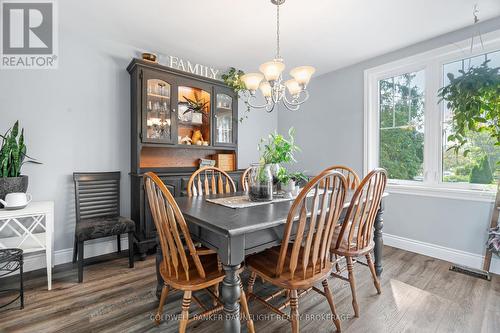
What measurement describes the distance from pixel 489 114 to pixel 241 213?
2.51m

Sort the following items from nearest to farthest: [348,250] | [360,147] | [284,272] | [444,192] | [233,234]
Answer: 1. [233,234]
2. [284,272]
3. [348,250]
4. [444,192]
5. [360,147]

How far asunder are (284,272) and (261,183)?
0.64 meters

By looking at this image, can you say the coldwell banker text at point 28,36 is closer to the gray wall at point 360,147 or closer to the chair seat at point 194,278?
the chair seat at point 194,278

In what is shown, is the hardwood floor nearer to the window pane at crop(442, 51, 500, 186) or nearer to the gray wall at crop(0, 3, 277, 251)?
the gray wall at crop(0, 3, 277, 251)

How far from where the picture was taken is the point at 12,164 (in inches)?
83.3

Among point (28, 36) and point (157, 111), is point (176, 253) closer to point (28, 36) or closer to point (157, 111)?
point (157, 111)

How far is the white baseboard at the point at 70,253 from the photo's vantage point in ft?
7.89

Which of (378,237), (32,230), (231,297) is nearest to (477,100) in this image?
(378,237)

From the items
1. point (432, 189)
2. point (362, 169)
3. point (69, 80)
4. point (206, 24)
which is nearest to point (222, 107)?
point (206, 24)

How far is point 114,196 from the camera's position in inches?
108

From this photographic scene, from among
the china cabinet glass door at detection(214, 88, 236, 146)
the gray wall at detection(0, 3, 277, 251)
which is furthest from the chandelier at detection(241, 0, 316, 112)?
the gray wall at detection(0, 3, 277, 251)

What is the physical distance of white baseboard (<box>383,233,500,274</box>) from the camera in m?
2.46

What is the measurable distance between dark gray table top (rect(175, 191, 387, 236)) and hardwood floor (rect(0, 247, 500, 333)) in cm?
78

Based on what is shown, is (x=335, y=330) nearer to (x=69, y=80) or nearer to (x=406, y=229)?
(x=406, y=229)
